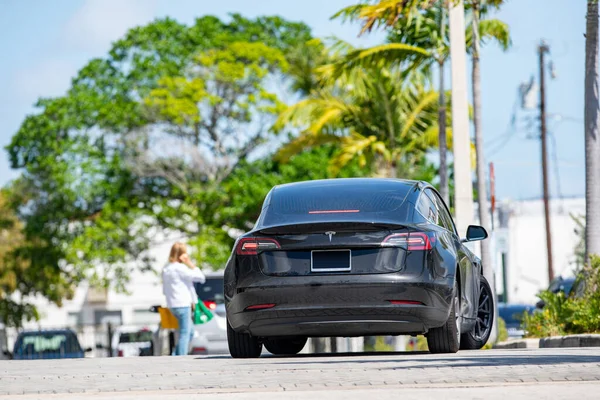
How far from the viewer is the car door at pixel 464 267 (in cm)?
1124

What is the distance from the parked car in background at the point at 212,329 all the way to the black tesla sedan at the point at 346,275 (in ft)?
27.8

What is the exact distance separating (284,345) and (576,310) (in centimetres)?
415

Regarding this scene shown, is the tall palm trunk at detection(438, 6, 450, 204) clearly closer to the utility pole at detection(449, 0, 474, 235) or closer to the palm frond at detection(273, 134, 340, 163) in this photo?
the palm frond at detection(273, 134, 340, 163)

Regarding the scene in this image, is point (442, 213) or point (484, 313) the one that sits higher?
point (442, 213)

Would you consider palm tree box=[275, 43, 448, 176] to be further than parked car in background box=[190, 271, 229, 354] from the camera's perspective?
Yes

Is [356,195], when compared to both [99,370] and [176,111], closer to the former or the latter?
[99,370]

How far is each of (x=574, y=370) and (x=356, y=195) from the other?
329 centimetres

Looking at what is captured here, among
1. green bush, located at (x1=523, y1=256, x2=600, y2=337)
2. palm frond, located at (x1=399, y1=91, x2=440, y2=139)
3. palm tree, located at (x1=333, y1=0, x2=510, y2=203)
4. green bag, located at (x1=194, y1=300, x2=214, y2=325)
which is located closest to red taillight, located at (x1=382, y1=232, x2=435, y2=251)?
green bush, located at (x1=523, y1=256, x2=600, y2=337)

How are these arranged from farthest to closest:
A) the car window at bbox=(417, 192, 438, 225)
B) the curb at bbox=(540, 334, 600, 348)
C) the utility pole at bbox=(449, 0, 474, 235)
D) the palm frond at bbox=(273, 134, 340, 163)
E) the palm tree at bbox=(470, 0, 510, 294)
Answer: the palm frond at bbox=(273, 134, 340, 163) → the palm tree at bbox=(470, 0, 510, 294) → the utility pole at bbox=(449, 0, 474, 235) → the curb at bbox=(540, 334, 600, 348) → the car window at bbox=(417, 192, 438, 225)

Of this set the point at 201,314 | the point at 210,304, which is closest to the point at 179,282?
the point at 201,314

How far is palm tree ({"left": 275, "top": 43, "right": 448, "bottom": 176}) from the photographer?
32.1 meters

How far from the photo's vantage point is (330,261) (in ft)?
A: 33.6

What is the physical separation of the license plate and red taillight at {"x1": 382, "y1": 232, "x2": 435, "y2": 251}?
1.06 feet

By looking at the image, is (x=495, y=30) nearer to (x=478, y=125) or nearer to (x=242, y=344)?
(x=478, y=125)
